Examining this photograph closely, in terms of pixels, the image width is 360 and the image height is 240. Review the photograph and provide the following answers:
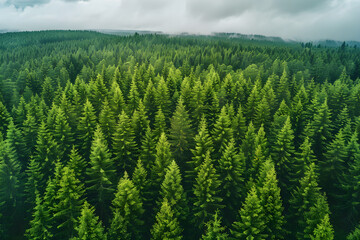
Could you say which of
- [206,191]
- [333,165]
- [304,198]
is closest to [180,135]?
[206,191]

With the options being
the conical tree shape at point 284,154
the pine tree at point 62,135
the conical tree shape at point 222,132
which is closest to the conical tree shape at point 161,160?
the conical tree shape at point 222,132

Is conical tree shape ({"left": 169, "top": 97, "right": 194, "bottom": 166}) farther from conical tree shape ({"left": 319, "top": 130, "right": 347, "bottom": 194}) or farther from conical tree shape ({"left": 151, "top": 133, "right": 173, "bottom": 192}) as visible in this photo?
conical tree shape ({"left": 319, "top": 130, "right": 347, "bottom": 194})

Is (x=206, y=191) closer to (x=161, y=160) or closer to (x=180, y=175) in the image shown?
(x=180, y=175)

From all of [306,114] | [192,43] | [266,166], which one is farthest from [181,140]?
[192,43]

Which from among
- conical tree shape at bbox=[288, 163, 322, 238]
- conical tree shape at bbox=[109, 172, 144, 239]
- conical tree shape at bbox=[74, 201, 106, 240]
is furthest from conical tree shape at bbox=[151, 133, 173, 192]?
conical tree shape at bbox=[288, 163, 322, 238]

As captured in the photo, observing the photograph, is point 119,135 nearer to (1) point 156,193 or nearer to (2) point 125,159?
(2) point 125,159

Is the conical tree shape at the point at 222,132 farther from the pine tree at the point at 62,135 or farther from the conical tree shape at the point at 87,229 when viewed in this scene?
the pine tree at the point at 62,135
